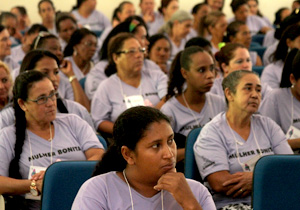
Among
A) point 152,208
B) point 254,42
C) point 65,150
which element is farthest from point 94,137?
point 254,42

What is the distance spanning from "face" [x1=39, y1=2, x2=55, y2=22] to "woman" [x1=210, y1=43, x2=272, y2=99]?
4621mm

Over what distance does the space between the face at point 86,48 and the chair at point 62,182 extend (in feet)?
10.2

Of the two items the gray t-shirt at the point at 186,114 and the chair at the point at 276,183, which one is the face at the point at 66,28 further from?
the chair at the point at 276,183

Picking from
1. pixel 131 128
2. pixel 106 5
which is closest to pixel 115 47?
pixel 131 128

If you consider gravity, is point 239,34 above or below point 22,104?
above

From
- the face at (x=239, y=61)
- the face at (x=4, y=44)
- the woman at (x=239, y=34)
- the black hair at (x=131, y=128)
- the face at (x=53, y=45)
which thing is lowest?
the black hair at (x=131, y=128)

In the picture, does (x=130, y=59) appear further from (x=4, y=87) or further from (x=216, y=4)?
(x=216, y=4)

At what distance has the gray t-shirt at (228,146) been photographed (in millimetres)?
2869

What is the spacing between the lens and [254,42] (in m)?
7.72

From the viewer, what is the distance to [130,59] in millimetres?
A: 4438

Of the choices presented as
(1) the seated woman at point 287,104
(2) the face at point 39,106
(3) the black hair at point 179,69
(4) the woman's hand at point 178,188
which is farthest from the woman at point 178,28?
(4) the woman's hand at point 178,188

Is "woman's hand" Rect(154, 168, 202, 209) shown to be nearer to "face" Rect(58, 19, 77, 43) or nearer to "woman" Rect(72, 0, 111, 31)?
"face" Rect(58, 19, 77, 43)

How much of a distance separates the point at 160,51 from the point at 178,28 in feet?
4.62

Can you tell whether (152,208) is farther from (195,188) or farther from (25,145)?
(25,145)
